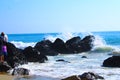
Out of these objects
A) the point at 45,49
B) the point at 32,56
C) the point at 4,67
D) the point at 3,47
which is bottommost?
the point at 4,67

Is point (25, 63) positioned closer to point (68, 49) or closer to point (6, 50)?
point (6, 50)

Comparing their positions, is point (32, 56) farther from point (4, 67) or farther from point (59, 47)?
point (59, 47)

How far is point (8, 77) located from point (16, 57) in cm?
465

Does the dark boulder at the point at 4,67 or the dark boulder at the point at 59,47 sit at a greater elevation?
the dark boulder at the point at 59,47

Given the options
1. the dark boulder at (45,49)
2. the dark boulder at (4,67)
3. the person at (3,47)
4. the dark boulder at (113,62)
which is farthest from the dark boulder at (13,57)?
the dark boulder at (45,49)

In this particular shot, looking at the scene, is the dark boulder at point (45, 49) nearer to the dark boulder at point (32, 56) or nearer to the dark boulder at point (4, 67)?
the dark boulder at point (32, 56)

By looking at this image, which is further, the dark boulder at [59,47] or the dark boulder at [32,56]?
the dark boulder at [59,47]

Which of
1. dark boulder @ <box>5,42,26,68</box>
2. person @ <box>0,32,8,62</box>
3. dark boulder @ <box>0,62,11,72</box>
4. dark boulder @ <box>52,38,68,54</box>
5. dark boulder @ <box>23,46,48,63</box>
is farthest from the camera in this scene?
dark boulder @ <box>52,38,68,54</box>

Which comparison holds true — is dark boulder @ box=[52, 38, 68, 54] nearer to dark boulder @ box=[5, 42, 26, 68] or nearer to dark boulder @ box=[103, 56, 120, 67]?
dark boulder @ box=[5, 42, 26, 68]

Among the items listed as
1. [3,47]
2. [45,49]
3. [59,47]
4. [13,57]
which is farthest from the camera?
[59,47]

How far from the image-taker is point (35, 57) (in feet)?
75.1

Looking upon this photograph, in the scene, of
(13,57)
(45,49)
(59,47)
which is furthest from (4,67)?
(59,47)

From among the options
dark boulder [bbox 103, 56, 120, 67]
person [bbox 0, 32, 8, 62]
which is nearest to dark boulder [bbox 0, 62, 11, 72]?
person [bbox 0, 32, 8, 62]

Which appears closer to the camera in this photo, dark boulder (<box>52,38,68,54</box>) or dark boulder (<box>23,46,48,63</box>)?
dark boulder (<box>23,46,48,63</box>)
